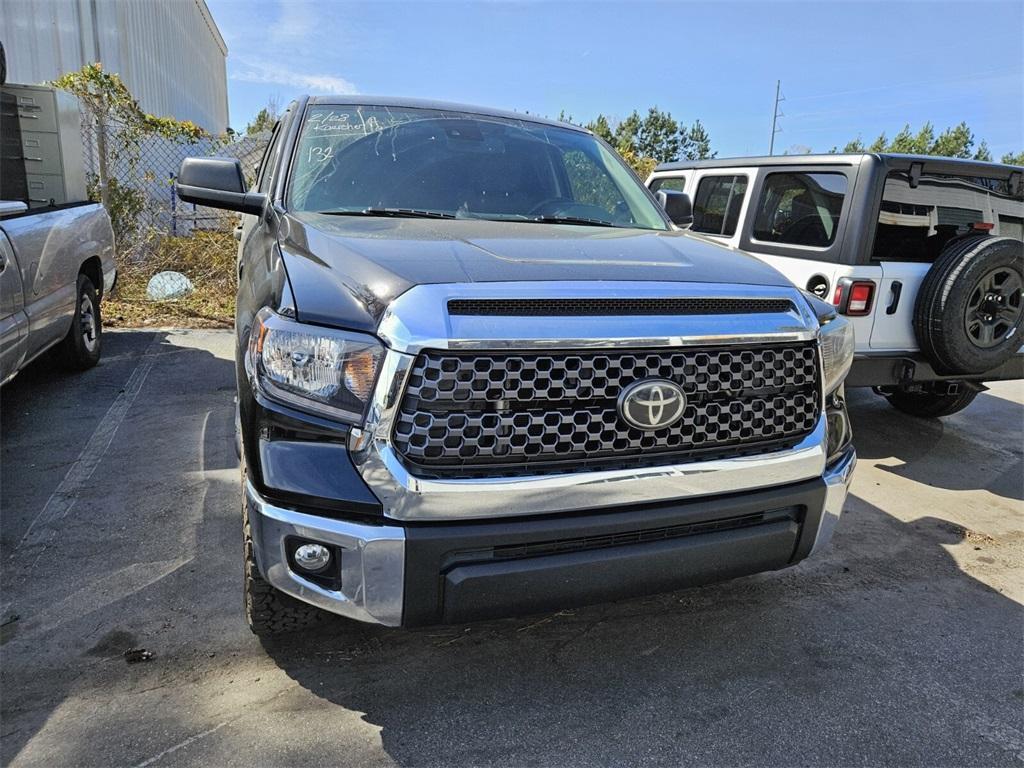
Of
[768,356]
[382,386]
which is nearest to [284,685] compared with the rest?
[382,386]

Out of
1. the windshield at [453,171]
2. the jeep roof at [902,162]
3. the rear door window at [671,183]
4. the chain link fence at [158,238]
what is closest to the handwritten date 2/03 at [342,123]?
the windshield at [453,171]

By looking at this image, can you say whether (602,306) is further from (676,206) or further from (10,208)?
(10,208)

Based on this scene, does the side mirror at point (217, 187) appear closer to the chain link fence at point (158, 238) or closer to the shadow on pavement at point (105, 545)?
the shadow on pavement at point (105, 545)

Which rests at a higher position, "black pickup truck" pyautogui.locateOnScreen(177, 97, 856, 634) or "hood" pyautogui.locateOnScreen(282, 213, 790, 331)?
"hood" pyautogui.locateOnScreen(282, 213, 790, 331)

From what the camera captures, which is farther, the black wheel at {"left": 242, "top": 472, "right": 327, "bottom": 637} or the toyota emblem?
the black wheel at {"left": 242, "top": 472, "right": 327, "bottom": 637}

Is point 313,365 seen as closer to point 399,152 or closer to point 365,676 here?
point 365,676

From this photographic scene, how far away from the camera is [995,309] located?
4.30m

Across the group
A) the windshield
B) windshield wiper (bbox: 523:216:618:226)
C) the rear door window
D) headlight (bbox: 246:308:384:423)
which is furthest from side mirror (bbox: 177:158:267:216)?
the rear door window

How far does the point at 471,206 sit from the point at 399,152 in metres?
0.47

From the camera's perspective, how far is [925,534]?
356 cm

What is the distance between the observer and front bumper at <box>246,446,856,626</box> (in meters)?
1.75

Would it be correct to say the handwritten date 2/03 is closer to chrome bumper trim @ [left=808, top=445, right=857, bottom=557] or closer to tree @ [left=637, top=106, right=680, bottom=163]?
chrome bumper trim @ [left=808, top=445, right=857, bottom=557]

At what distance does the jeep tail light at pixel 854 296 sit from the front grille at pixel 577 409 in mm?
2365

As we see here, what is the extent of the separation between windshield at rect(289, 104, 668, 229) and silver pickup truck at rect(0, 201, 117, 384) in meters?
2.17
